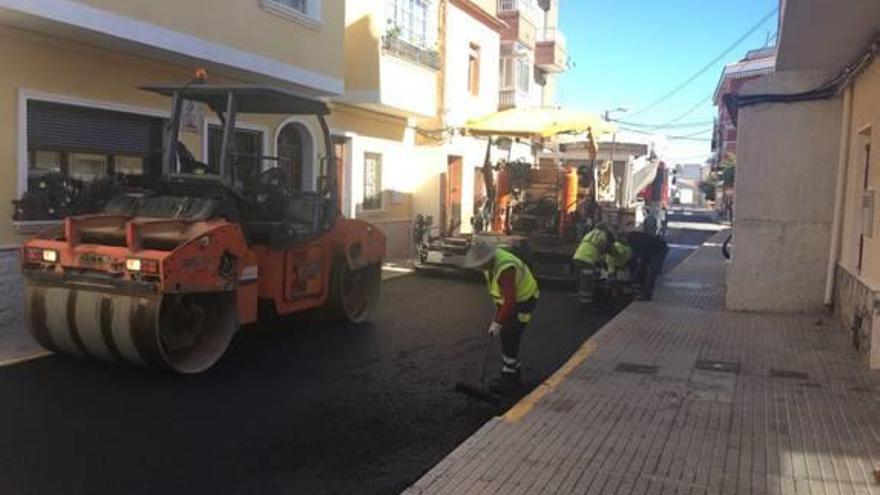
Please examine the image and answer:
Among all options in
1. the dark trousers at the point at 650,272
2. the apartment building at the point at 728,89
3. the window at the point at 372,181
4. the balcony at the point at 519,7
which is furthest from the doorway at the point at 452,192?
the apartment building at the point at 728,89

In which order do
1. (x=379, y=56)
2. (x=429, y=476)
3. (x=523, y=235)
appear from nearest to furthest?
(x=429, y=476)
(x=523, y=235)
(x=379, y=56)

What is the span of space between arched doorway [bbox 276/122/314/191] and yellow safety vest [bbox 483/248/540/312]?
8.75m

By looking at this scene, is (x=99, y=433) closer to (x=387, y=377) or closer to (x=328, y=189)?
(x=387, y=377)

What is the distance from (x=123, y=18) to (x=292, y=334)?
162 inches

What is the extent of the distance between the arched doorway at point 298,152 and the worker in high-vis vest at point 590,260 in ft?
19.6

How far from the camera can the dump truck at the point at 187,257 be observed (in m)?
6.80

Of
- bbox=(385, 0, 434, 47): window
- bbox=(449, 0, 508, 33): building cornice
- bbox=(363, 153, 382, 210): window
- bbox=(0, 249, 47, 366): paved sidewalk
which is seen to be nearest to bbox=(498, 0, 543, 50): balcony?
bbox=(449, 0, 508, 33): building cornice

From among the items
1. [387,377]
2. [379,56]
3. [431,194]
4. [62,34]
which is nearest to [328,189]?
[387,377]

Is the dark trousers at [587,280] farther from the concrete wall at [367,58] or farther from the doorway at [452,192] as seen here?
the doorway at [452,192]

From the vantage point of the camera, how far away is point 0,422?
5758mm

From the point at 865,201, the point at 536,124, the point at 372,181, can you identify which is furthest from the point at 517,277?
the point at 372,181

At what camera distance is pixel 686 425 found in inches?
233

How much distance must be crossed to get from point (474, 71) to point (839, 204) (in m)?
13.2

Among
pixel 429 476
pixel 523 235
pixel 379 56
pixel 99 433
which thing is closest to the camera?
pixel 429 476
